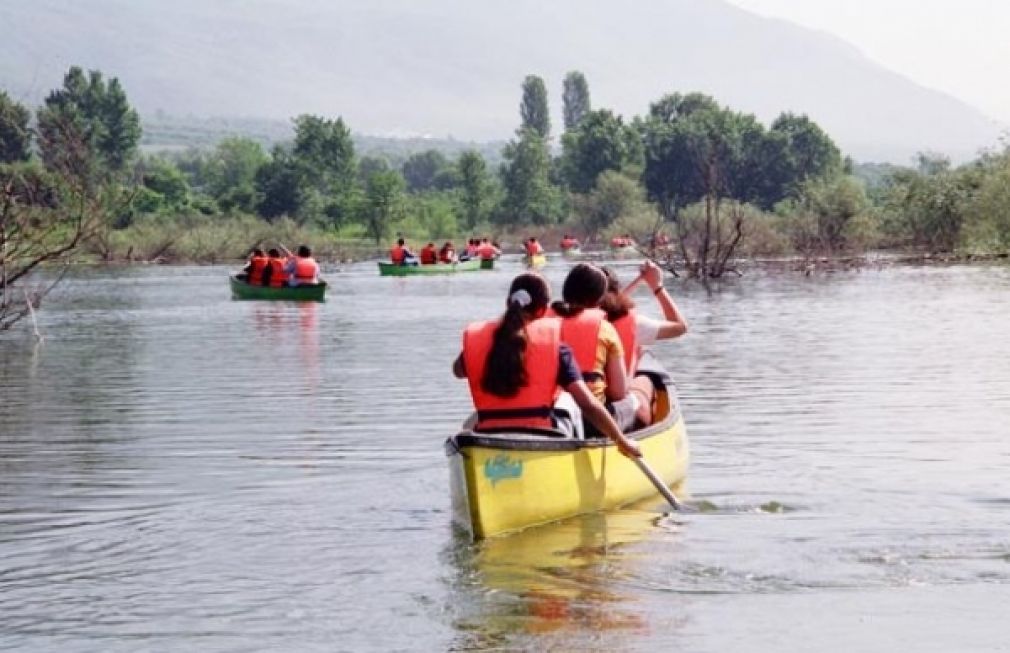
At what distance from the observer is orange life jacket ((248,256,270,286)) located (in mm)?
46969

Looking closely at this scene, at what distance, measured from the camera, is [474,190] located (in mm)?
120688

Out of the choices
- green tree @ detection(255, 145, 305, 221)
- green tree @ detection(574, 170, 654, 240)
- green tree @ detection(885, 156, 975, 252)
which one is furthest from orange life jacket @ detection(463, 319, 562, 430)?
green tree @ detection(255, 145, 305, 221)

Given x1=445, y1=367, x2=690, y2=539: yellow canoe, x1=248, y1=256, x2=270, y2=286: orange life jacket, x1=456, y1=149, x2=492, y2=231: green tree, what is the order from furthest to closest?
1. x1=456, y1=149, x2=492, y2=231: green tree
2. x1=248, y1=256, x2=270, y2=286: orange life jacket
3. x1=445, y1=367, x2=690, y2=539: yellow canoe

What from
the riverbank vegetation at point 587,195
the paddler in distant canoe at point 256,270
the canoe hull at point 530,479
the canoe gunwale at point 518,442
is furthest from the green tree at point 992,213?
the canoe gunwale at point 518,442

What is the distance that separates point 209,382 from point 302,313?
1748cm

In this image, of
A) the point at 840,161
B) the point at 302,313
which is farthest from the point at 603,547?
the point at 840,161

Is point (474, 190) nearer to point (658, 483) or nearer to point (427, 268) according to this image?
point (427, 268)

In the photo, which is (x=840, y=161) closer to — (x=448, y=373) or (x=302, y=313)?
(x=302, y=313)

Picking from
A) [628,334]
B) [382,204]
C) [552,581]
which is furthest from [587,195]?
[552,581]

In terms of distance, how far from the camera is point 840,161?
134250 millimetres

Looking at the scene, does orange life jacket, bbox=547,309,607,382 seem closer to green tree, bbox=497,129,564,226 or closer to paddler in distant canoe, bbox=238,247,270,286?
paddler in distant canoe, bbox=238,247,270,286

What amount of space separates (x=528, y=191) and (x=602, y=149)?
8018 mm

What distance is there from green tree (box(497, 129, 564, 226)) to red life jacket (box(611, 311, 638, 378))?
105958 millimetres

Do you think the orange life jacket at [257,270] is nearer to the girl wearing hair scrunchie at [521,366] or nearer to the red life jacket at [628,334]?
the red life jacket at [628,334]
